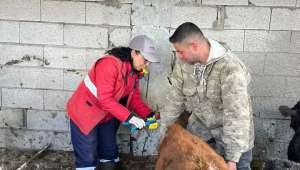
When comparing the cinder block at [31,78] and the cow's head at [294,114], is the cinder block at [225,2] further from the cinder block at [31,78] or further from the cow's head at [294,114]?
the cinder block at [31,78]

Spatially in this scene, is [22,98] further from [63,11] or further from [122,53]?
[122,53]

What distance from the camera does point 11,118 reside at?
5.36m

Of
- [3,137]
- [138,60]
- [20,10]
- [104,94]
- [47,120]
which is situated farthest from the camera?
[3,137]

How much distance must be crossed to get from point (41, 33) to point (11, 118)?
115 centimetres

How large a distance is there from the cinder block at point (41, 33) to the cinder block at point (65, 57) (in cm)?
10

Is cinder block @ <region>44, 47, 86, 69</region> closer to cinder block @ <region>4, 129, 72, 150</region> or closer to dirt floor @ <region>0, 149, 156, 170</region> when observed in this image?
cinder block @ <region>4, 129, 72, 150</region>

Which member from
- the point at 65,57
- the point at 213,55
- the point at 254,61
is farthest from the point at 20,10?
the point at 254,61

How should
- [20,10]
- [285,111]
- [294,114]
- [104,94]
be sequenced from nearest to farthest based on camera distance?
[104,94], [294,114], [285,111], [20,10]

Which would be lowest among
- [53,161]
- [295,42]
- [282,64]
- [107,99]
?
[53,161]

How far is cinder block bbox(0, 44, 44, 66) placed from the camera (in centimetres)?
512

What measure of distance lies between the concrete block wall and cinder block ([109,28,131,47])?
0.01 meters

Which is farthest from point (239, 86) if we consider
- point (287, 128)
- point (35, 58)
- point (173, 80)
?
point (35, 58)

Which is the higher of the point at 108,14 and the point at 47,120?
the point at 108,14

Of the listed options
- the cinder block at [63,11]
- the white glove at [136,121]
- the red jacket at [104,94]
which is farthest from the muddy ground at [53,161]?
the cinder block at [63,11]
